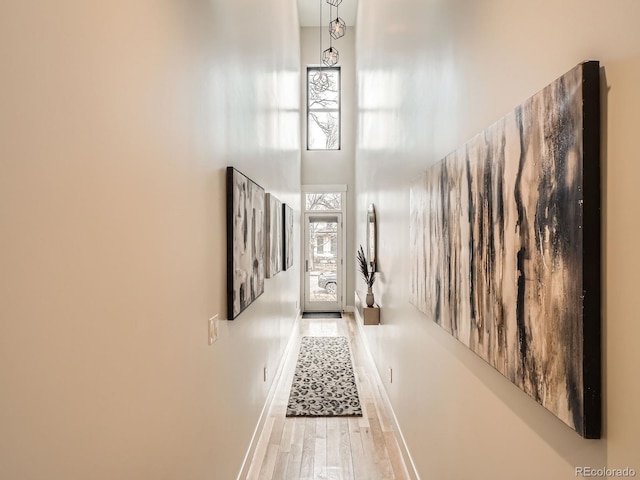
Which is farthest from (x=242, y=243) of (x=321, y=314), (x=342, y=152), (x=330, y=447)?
(x=342, y=152)

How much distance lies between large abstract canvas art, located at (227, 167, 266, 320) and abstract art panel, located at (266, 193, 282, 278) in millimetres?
396

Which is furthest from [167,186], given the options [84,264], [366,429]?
[366,429]

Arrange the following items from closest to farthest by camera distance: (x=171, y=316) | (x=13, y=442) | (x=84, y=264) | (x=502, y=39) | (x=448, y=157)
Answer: (x=13, y=442), (x=84, y=264), (x=502, y=39), (x=171, y=316), (x=448, y=157)

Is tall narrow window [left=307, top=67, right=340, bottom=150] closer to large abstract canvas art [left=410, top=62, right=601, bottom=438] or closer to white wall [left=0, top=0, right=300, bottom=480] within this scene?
white wall [left=0, top=0, right=300, bottom=480]

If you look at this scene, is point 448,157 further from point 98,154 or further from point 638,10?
point 98,154

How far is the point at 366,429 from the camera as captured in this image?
3.16 m

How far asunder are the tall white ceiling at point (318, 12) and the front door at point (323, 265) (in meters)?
3.78

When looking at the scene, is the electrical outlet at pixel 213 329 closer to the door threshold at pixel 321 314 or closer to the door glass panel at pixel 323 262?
the door threshold at pixel 321 314

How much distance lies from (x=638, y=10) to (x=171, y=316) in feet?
4.62

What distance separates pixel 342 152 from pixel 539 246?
7.31m

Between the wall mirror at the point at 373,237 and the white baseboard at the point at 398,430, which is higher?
the wall mirror at the point at 373,237

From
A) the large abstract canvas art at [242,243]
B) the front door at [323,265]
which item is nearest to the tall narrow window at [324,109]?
the front door at [323,265]

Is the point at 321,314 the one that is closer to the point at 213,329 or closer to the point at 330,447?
the point at 330,447

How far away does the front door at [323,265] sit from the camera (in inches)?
318
